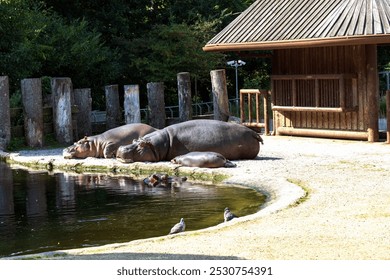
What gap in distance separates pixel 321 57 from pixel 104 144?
584cm

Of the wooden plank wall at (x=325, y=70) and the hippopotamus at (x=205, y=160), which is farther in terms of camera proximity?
the wooden plank wall at (x=325, y=70)

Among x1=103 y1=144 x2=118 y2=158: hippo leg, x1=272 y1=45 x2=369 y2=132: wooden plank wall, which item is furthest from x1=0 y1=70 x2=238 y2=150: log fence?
x1=103 y1=144 x2=118 y2=158: hippo leg

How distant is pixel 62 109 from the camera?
2352 centimetres

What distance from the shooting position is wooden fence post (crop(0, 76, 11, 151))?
888 inches

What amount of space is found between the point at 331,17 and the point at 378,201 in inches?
386

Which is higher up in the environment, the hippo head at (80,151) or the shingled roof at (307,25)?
the shingled roof at (307,25)

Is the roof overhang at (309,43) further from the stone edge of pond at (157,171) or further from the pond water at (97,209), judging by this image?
the pond water at (97,209)

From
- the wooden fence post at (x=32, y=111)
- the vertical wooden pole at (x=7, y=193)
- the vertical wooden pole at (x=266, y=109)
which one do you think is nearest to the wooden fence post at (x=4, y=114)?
the wooden fence post at (x=32, y=111)

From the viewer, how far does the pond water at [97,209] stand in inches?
480

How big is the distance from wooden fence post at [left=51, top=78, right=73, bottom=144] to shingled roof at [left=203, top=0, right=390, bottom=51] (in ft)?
12.5

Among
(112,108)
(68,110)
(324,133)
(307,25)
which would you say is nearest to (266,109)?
(324,133)

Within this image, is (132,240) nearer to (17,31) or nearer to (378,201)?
(378,201)

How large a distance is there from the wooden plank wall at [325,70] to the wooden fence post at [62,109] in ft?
17.0

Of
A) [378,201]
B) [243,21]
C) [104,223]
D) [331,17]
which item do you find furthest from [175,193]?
[243,21]
